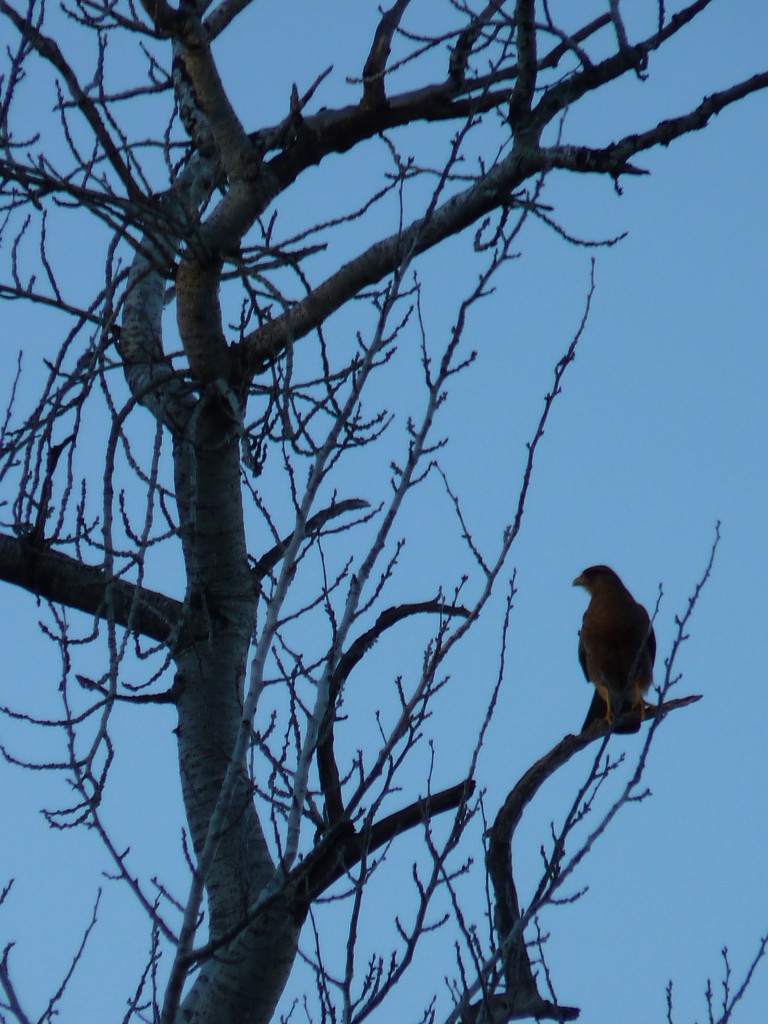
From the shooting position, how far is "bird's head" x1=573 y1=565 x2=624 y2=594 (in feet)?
23.5

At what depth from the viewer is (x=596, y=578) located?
7273 millimetres

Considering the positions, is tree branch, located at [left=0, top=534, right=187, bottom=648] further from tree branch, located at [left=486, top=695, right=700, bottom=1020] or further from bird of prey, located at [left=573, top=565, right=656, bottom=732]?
bird of prey, located at [left=573, top=565, right=656, bottom=732]

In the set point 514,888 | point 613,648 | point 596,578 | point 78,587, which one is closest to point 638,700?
Answer: point 613,648

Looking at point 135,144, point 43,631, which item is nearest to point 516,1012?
point 43,631

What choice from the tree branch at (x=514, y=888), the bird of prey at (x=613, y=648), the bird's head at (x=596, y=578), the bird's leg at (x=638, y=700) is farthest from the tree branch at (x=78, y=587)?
the bird's head at (x=596, y=578)

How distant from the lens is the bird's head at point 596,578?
716 cm

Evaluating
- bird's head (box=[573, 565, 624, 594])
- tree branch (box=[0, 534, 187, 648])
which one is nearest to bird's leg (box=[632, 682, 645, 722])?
bird's head (box=[573, 565, 624, 594])

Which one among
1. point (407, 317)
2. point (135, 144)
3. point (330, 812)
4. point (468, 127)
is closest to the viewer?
point (468, 127)

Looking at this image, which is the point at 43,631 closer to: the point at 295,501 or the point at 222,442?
the point at 222,442

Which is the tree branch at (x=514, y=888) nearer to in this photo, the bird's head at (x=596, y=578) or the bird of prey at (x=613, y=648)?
the bird of prey at (x=613, y=648)

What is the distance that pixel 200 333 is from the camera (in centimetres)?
339

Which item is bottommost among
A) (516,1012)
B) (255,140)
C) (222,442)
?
(516,1012)

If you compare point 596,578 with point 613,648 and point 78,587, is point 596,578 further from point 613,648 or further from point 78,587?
point 78,587

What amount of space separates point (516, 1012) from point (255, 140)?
2267 mm
